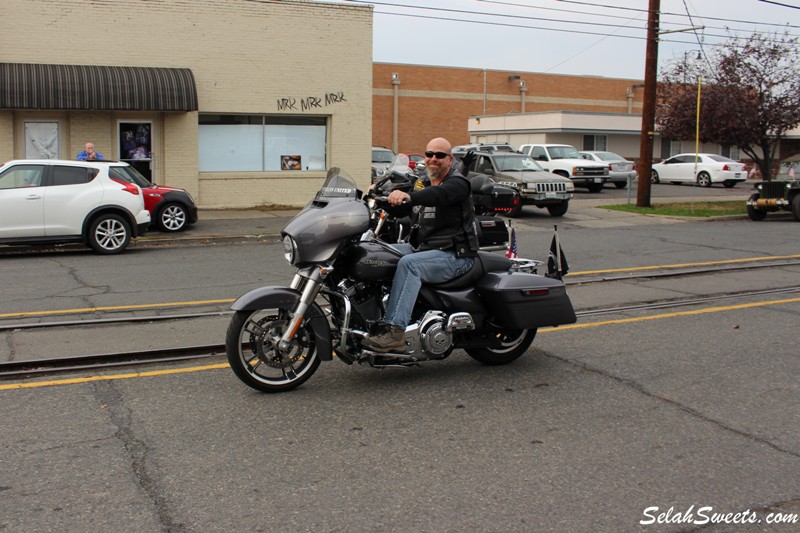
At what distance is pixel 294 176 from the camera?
2230cm

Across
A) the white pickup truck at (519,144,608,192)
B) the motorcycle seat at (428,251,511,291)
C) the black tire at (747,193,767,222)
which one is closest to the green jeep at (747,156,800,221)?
the black tire at (747,193,767,222)

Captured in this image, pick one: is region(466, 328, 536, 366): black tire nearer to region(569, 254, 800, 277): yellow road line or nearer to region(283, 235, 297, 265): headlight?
region(283, 235, 297, 265): headlight

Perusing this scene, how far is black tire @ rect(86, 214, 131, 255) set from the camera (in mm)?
13984

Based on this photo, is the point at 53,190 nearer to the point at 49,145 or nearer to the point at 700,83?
the point at 49,145

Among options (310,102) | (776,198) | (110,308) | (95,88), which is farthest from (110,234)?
(776,198)

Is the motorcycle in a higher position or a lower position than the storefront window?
lower

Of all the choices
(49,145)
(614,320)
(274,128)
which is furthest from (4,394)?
(274,128)

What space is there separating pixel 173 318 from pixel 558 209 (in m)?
14.9

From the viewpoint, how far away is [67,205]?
13836 mm

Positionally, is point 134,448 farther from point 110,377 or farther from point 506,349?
point 506,349

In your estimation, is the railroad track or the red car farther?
the red car

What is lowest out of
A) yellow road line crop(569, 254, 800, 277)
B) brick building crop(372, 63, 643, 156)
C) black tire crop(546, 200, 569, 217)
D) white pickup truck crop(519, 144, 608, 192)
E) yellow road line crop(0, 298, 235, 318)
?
yellow road line crop(0, 298, 235, 318)

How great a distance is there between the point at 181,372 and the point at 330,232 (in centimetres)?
185

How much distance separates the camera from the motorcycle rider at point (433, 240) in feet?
19.5
